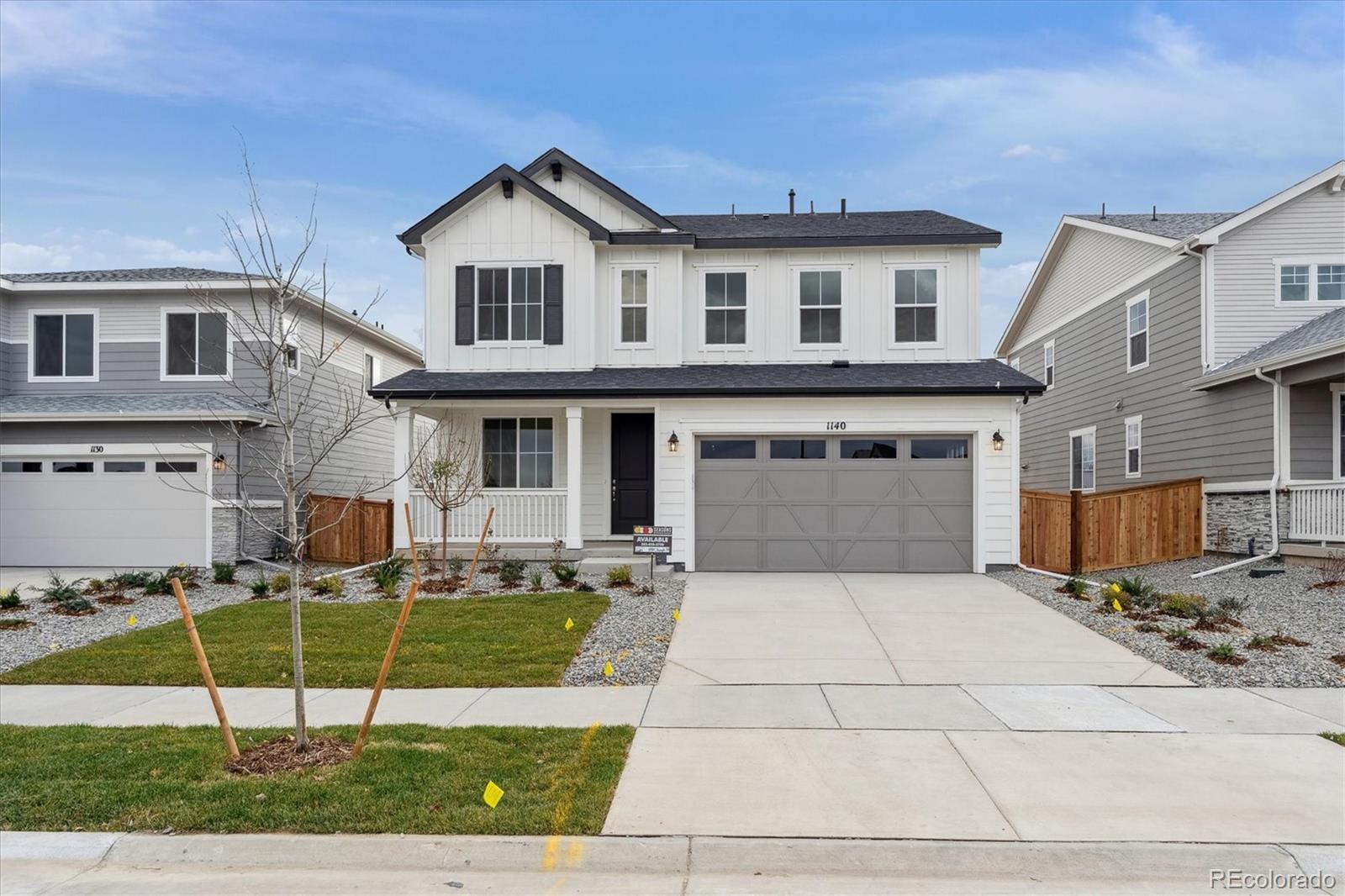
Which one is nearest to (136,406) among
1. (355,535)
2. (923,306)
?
(355,535)

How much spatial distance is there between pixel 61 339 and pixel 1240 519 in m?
23.1

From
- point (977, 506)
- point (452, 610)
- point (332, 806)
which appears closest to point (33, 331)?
point (452, 610)

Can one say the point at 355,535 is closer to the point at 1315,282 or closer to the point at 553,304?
the point at 553,304

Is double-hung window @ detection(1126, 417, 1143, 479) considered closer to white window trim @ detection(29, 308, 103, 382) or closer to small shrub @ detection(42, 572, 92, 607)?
small shrub @ detection(42, 572, 92, 607)

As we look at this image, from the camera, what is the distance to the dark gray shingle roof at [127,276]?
1708cm

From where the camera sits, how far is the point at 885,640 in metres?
9.42

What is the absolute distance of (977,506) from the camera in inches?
559

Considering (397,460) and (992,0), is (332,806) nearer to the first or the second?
(397,460)

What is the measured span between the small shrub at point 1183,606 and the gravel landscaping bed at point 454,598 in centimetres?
608

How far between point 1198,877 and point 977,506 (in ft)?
34.4

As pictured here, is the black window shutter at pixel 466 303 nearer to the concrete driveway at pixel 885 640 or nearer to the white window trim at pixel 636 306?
the white window trim at pixel 636 306

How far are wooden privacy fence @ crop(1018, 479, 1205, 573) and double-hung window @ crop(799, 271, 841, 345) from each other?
4641 mm

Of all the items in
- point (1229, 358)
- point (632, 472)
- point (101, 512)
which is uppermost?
point (1229, 358)

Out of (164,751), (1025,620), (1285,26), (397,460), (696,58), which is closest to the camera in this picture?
(164,751)
